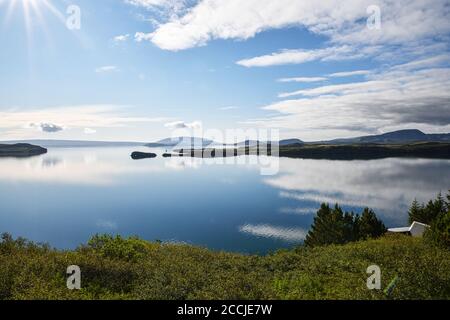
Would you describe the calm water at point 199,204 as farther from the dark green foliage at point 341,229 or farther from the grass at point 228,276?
the grass at point 228,276

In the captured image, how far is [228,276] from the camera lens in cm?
1775

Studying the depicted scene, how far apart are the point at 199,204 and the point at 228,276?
91.4 meters

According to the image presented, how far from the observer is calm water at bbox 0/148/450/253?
255 feet

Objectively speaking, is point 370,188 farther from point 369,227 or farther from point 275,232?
point 369,227

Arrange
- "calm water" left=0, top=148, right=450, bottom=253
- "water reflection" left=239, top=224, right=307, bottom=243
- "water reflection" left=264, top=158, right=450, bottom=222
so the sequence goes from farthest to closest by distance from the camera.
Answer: "water reflection" left=264, top=158, right=450, bottom=222, "calm water" left=0, top=148, right=450, bottom=253, "water reflection" left=239, top=224, right=307, bottom=243

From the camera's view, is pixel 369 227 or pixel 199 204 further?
pixel 199 204

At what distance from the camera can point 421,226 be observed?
51969 mm

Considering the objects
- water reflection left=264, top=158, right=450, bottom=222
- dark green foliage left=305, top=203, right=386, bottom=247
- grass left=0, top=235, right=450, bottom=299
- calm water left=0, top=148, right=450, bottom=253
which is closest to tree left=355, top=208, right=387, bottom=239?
dark green foliage left=305, top=203, right=386, bottom=247

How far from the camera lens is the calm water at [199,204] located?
7762cm

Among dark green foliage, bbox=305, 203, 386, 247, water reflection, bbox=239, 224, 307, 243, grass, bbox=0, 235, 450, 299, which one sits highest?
grass, bbox=0, 235, 450, 299

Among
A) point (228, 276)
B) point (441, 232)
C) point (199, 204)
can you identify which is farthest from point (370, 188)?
point (228, 276)

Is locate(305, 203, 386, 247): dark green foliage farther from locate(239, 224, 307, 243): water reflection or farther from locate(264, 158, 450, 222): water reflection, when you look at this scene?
locate(264, 158, 450, 222): water reflection

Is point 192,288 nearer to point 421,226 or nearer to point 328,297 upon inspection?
point 328,297

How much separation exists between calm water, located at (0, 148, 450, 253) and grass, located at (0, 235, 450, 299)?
44.2 m
